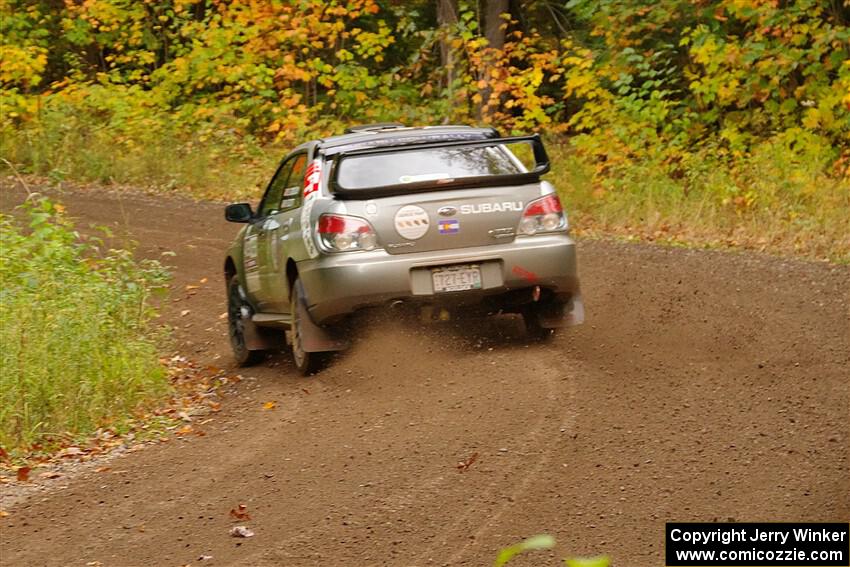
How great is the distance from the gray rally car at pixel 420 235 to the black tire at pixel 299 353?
0.01 m

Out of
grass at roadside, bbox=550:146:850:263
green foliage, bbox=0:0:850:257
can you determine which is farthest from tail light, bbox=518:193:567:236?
green foliage, bbox=0:0:850:257

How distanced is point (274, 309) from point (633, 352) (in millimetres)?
2883

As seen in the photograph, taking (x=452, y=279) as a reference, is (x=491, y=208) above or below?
above

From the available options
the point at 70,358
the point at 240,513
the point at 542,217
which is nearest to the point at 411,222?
the point at 542,217

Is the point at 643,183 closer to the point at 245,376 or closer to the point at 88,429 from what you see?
the point at 245,376

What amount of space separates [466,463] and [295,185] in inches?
157

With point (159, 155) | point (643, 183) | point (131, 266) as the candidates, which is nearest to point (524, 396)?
point (131, 266)

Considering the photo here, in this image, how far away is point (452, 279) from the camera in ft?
30.7

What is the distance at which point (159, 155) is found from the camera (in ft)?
80.5

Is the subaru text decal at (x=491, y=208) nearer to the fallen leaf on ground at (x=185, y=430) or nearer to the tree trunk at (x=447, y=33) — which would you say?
the fallen leaf on ground at (x=185, y=430)

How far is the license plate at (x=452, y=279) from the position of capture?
9352mm

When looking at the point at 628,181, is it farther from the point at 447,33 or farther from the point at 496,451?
the point at 496,451

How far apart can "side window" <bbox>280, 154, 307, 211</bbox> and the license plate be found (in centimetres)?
137

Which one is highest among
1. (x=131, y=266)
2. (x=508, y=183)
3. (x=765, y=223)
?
(x=508, y=183)
